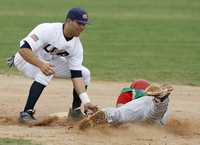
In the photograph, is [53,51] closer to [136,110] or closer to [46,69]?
[46,69]

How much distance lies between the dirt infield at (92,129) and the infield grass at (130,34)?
146 cm

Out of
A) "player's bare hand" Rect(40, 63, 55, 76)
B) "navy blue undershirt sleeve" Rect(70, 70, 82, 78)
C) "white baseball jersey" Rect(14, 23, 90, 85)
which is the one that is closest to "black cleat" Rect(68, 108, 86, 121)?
"white baseball jersey" Rect(14, 23, 90, 85)

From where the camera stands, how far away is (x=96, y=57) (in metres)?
16.4

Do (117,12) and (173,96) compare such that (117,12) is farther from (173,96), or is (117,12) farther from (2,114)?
(2,114)

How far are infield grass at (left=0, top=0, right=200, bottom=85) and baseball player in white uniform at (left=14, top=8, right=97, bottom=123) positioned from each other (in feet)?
13.6

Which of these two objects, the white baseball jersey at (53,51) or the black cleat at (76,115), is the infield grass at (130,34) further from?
the white baseball jersey at (53,51)

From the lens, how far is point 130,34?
22.5 meters

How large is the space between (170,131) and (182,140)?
25.9 inches

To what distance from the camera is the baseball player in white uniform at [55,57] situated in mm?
8344

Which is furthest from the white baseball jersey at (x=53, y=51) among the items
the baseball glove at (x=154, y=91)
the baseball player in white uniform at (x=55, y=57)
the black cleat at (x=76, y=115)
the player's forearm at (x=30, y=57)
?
the baseball glove at (x=154, y=91)

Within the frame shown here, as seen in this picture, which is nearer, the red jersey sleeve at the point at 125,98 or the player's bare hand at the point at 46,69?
the player's bare hand at the point at 46,69

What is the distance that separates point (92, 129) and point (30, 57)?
1.12m

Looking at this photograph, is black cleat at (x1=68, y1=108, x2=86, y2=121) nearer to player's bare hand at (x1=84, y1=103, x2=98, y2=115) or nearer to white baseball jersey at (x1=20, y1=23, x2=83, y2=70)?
white baseball jersey at (x1=20, y1=23, x2=83, y2=70)

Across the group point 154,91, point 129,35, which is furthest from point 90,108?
point 129,35
